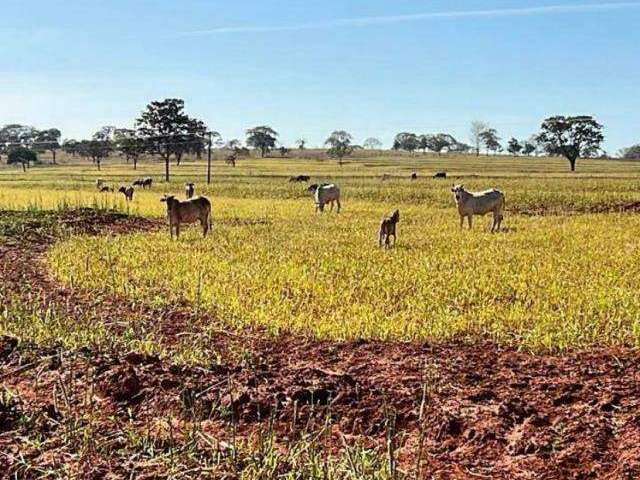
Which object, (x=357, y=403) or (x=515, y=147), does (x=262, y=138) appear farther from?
(x=357, y=403)

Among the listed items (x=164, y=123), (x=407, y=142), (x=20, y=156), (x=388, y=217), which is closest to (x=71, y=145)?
(x=20, y=156)

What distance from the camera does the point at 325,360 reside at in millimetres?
7824

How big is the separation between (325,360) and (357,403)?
5.17ft

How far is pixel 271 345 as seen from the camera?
334 inches

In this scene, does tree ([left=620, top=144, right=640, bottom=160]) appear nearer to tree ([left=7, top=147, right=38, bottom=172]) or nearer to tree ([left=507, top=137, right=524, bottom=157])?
tree ([left=507, top=137, right=524, bottom=157])

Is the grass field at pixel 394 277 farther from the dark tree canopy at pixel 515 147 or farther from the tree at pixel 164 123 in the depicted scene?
the dark tree canopy at pixel 515 147

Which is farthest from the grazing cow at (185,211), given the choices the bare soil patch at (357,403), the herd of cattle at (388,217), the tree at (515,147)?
the tree at (515,147)

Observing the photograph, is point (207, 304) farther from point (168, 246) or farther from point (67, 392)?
point (168, 246)

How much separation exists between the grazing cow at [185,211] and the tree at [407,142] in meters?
146

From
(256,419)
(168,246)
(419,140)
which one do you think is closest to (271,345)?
(256,419)

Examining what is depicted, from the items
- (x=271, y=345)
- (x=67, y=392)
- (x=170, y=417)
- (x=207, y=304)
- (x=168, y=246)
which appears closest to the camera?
(x=170, y=417)

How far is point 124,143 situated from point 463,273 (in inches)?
2895

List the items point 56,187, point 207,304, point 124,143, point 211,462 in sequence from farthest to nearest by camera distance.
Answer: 1. point 124,143
2. point 56,187
3. point 207,304
4. point 211,462

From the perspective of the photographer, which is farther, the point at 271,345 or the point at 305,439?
the point at 271,345
